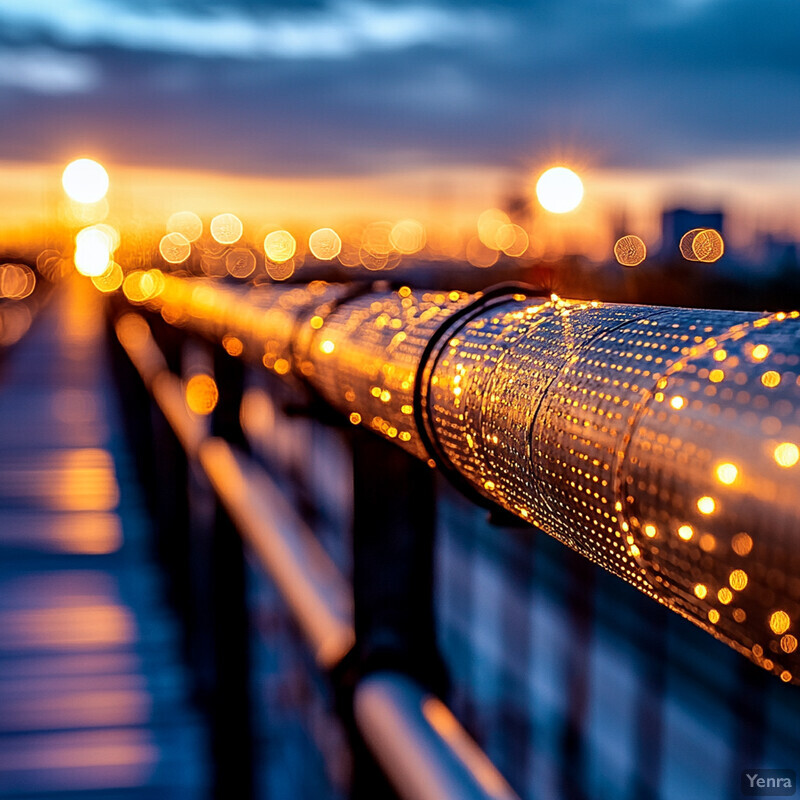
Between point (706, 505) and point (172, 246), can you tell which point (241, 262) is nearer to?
point (172, 246)

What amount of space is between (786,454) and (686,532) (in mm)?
106

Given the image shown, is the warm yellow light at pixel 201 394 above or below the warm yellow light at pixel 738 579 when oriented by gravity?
below

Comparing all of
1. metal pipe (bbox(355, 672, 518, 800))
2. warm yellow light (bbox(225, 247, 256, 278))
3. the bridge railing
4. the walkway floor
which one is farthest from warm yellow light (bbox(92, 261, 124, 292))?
metal pipe (bbox(355, 672, 518, 800))

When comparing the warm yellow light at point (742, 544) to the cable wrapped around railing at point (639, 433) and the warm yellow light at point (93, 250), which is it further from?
the warm yellow light at point (93, 250)

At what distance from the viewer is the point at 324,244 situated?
4355 inches

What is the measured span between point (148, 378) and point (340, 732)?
4.28 metres

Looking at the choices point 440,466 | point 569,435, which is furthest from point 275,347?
point 569,435

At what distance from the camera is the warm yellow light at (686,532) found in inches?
22.7

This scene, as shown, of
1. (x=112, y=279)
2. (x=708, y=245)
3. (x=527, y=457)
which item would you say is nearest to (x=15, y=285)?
(x=112, y=279)

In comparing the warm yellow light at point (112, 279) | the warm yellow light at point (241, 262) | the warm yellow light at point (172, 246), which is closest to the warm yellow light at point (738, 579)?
the warm yellow light at point (241, 262)

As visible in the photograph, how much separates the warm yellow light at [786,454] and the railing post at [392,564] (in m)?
1.11

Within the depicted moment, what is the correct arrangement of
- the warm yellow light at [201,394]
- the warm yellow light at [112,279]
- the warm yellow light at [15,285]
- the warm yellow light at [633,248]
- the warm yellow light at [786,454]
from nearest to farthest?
the warm yellow light at [786,454] → the warm yellow light at [201,394] → the warm yellow light at [112,279] → the warm yellow light at [633,248] → the warm yellow light at [15,285]

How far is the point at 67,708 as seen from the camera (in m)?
4.01

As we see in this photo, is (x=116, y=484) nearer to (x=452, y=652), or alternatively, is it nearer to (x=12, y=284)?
(x=452, y=652)
